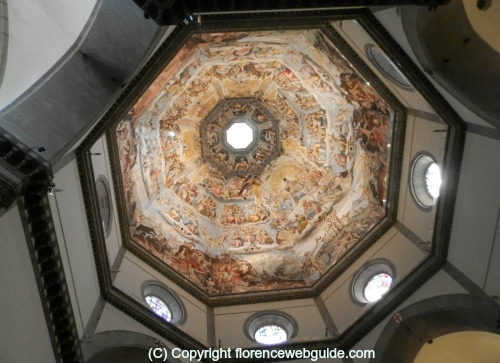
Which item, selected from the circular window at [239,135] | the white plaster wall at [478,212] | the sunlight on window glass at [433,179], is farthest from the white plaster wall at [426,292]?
the circular window at [239,135]

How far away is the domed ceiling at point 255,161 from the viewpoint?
658 inches

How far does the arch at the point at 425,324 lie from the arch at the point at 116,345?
252 inches

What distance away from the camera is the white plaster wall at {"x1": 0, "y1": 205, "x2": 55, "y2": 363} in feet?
28.2

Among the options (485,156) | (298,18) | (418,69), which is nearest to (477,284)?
(485,156)

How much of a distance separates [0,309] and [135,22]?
6566mm

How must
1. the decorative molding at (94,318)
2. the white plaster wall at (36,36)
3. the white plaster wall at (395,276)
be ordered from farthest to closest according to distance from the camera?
1. the white plaster wall at (395,276)
2. the decorative molding at (94,318)
3. the white plaster wall at (36,36)

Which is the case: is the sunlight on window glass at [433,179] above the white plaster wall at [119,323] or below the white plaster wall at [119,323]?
above

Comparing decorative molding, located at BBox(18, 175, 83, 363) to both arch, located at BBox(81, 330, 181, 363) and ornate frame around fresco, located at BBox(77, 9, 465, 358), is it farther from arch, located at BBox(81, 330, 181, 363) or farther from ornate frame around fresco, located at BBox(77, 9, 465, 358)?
ornate frame around fresco, located at BBox(77, 9, 465, 358)

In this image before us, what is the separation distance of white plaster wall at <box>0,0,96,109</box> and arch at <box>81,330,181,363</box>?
657 cm

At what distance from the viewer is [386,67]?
1362cm

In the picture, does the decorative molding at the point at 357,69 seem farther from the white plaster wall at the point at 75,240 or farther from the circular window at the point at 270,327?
the white plaster wall at the point at 75,240

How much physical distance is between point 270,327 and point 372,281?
4014 mm

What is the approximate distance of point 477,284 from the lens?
38.4 ft

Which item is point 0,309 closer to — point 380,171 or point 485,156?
point 485,156
